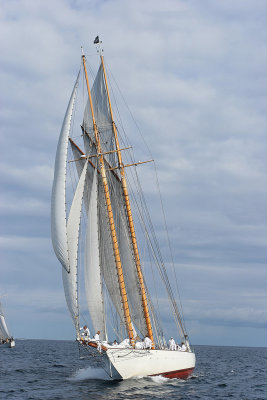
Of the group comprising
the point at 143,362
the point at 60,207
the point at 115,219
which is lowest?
the point at 143,362

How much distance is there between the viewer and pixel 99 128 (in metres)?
53.5

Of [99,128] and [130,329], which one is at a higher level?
[99,128]

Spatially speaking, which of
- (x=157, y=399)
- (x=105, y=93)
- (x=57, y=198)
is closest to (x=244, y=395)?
(x=157, y=399)

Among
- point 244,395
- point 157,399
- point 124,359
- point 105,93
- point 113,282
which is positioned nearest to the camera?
point 157,399

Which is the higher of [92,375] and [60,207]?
[60,207]

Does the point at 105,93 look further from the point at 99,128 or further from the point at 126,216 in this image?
the point at 126,216

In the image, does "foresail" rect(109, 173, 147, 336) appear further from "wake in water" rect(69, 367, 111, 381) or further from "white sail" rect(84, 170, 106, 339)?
"wake in water" rect(69, 367, 111, 381)

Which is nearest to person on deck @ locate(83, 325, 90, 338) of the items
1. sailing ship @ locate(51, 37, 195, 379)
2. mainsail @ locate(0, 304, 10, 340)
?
sailing ship @ locate(51, 37, 195, 379)

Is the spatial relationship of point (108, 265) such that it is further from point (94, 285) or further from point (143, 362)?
point (143, 362)

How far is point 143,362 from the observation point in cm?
4138

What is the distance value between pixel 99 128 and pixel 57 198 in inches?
515

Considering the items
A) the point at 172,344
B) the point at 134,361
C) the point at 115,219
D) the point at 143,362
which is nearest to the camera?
the point at 134,361

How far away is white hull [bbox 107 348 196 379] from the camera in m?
40.4

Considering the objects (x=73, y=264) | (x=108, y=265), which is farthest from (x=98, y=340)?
(x=108, y=265)
